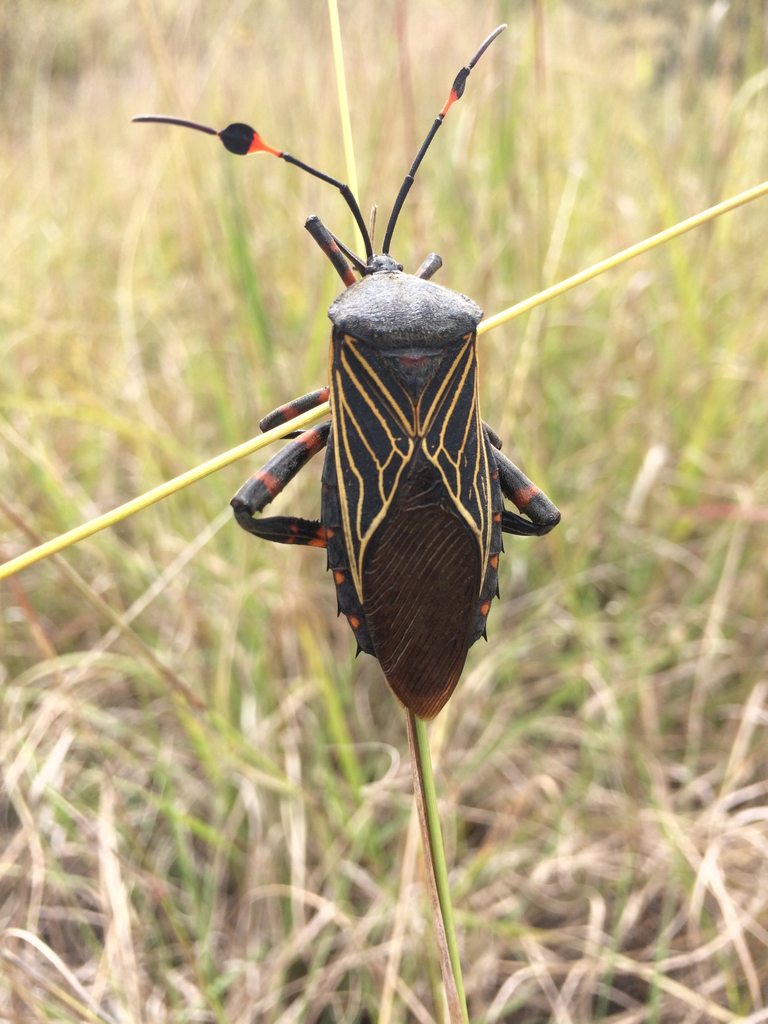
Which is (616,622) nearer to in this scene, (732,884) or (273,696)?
(732,884)

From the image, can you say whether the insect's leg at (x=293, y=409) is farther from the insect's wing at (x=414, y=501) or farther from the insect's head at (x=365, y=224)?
the insect's head at (x=365, y=224)

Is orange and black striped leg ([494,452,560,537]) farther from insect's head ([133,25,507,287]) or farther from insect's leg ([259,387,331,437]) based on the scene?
insect's head ([133,25,507,287])

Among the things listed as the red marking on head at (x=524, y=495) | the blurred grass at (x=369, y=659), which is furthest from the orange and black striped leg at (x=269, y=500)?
the blurred grass at (x=369, y=659)

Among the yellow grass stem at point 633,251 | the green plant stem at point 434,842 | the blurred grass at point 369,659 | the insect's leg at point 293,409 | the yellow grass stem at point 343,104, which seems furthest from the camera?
the blurred grass at point 369,659

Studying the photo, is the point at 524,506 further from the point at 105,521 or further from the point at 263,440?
the point at 105,521

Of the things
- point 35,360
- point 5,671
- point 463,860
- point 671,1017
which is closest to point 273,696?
point 463,860

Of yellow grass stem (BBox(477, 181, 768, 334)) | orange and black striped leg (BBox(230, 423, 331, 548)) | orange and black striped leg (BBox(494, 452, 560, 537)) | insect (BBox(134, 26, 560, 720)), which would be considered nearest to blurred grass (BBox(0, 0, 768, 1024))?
orange and black striped leg (BBox(230, 423, 331, 548))
